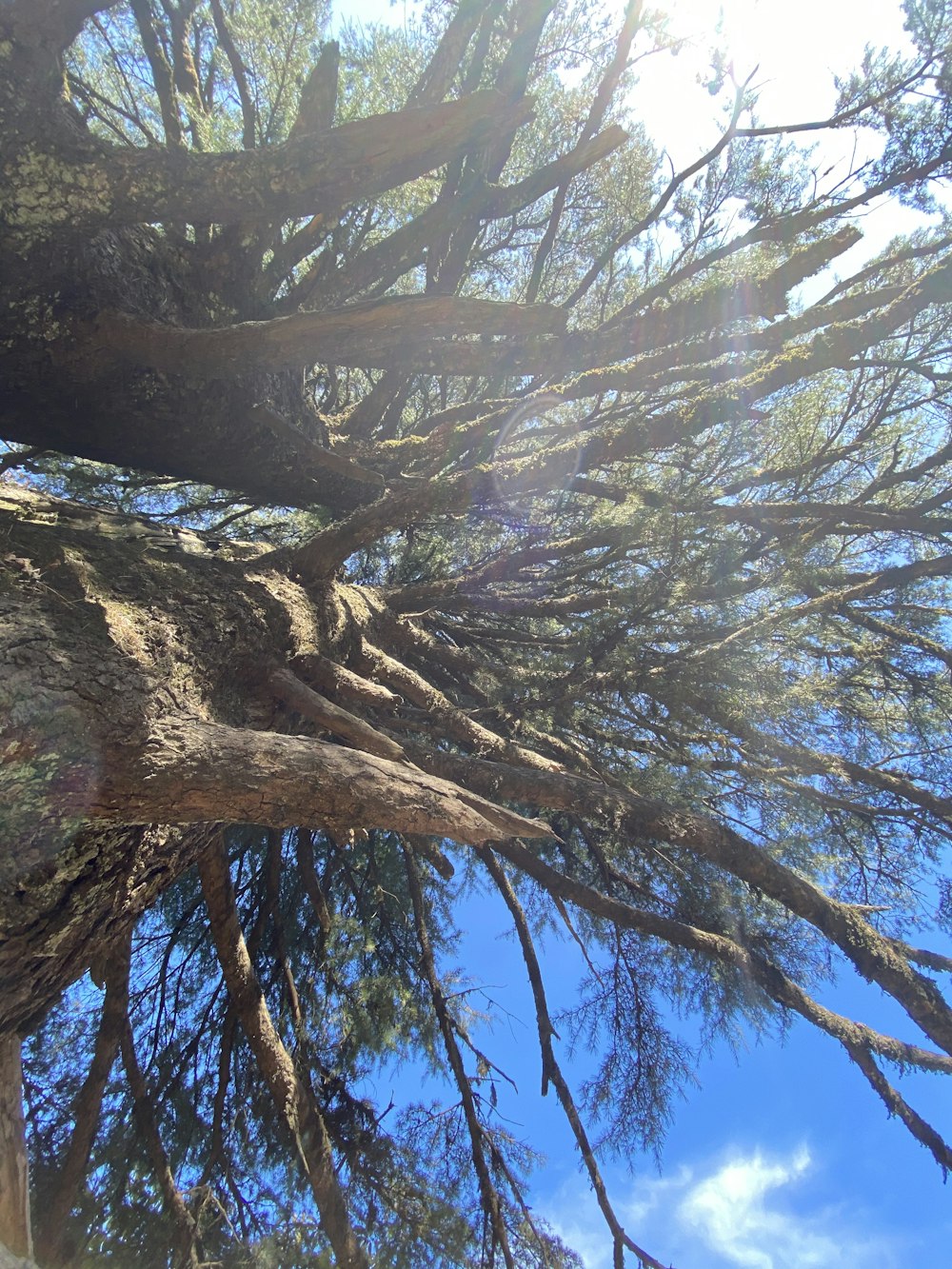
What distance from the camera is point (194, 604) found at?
1664mm

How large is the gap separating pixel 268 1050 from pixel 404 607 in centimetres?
182

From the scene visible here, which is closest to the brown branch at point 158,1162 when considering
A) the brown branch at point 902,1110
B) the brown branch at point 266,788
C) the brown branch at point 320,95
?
the brown branch at point 266,788

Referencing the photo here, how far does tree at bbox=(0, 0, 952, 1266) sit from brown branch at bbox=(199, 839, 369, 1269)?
0.02 meters

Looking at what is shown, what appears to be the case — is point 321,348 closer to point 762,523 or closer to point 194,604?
point 194,604

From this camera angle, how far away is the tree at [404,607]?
58.7 inches

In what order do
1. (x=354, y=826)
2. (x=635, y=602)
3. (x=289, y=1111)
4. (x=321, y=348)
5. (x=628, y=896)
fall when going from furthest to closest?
(x=628, y=896)
(x=635, y=602)
(x=289, y=1111)
(x=321, y=348)
(x=354, y=826)

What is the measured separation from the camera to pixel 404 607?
3.20 meters

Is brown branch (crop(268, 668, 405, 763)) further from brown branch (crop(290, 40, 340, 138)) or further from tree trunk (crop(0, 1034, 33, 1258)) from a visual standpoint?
brown branch (crop(290, 40, 340, 138))

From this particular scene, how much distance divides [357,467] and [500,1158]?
9.90 feet

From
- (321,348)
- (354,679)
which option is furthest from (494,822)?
(321,348)

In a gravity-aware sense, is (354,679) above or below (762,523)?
below

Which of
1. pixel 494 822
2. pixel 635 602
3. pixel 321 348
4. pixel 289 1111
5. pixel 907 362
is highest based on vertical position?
pixel 907 362

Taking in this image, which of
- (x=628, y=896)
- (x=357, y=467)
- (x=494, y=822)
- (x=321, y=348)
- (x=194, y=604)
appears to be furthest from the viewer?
(x=628, y=896)

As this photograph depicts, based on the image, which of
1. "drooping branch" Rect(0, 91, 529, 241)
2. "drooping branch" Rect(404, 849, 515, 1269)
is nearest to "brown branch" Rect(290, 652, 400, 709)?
"drooping branch" Rect(0, 91, 529, 241)
